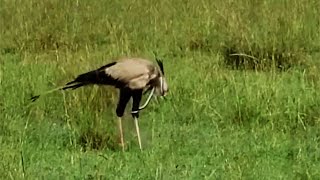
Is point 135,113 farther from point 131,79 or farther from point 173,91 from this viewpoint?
point 173,91

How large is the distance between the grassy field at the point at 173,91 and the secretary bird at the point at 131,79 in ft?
0.64

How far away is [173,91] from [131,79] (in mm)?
1187

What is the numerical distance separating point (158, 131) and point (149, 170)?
854mm

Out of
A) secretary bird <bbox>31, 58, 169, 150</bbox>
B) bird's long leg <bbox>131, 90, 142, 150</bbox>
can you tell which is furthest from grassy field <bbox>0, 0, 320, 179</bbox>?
secretary bird <bbox>31, 58, 169, 150</bbox>

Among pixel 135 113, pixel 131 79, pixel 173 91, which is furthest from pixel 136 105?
pixel 173 91

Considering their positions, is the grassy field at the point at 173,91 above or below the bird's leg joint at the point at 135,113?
below

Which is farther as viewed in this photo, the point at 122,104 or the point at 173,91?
the point at 173,91

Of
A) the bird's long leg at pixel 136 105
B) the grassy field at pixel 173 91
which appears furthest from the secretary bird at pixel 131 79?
the grassy field at pixel 173 91

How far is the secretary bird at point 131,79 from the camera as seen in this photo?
453cm

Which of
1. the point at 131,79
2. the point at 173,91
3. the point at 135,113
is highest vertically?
the point at 131,79

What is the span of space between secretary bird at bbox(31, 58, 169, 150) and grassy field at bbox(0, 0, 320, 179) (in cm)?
19

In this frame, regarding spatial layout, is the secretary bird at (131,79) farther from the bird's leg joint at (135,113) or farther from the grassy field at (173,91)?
the grassy field at (173,91)

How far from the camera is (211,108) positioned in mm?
5207

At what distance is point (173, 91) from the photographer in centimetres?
569
